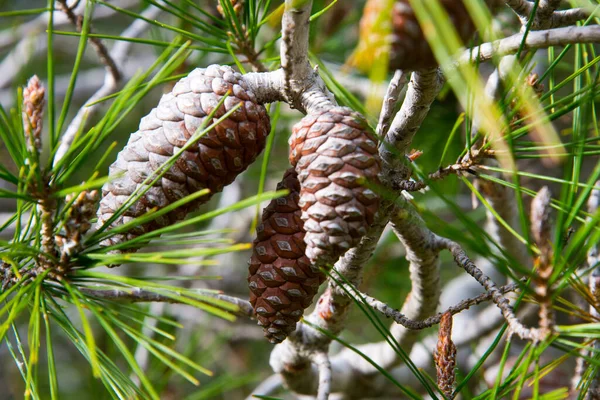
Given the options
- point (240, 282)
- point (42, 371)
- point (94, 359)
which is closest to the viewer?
point (94, 359)

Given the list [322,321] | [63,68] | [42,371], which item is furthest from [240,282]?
[63,68]

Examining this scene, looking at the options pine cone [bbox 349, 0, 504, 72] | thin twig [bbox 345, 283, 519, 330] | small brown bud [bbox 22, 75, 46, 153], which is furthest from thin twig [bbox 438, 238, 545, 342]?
small brown bud [bbox 22, 75, 46, 153]

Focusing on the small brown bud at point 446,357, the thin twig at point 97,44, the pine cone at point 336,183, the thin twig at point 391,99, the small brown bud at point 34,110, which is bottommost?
the small brown bud at point 446,357

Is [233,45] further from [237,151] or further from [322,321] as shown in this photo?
[322,321]

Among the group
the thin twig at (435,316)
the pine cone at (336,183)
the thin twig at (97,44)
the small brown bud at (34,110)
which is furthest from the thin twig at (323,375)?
the thin twig at (97,44)

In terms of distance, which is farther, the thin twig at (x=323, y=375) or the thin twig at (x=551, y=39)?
the thin twig at (x=323, y=375)

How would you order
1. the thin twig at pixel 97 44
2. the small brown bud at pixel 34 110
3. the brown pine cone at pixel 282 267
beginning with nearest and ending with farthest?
the small brown bud at pixel 34 110 → the brown pine cone at pixel 282 267 → the thin twig at pixel 97 44

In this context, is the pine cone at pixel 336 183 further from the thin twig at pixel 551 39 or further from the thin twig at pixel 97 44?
the thin twig at pixel 97 44
